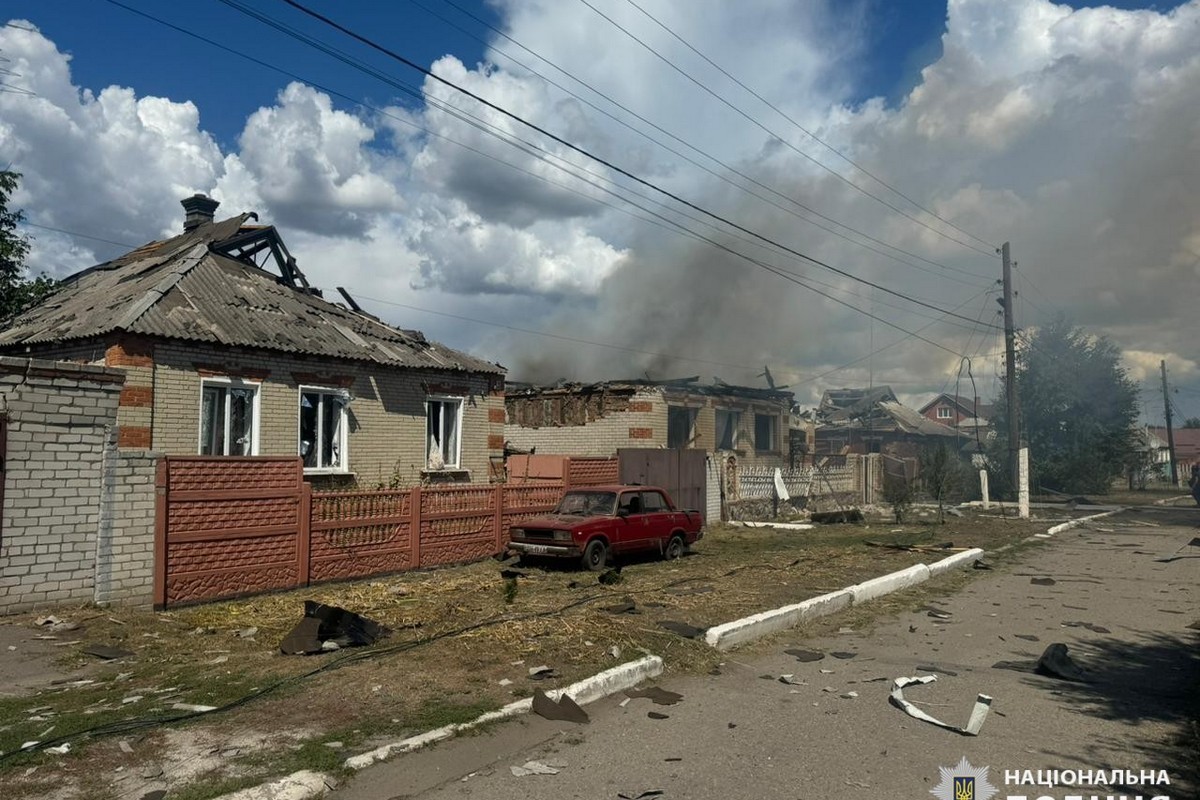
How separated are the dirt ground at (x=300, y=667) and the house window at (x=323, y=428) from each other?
3.98 meters

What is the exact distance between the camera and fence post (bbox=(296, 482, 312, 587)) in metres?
11.1

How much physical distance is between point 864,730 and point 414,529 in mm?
8741

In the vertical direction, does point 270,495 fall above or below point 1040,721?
above

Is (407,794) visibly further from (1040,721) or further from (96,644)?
(96,644)

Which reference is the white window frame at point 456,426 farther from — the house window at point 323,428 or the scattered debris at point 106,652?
the scattered debris at point 106,652

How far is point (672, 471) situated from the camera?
19.5 metres

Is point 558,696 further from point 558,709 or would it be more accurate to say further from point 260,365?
point 260,365

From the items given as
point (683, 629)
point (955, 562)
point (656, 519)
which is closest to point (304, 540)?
point (683, 629)

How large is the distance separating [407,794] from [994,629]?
7281 millimetres

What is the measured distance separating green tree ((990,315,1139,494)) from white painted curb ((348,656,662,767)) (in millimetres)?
33961

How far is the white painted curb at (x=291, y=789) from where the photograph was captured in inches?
170

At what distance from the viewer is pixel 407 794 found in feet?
14.8

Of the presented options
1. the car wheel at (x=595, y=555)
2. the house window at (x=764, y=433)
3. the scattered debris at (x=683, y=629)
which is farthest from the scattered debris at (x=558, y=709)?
the house window at (x=764, y=433)

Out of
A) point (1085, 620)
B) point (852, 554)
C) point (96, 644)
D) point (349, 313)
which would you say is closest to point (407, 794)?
point (96, 644)
